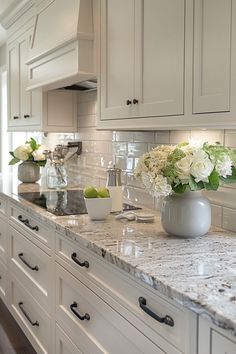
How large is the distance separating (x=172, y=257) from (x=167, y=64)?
77cm

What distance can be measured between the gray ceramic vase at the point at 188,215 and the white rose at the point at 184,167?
0.44ft

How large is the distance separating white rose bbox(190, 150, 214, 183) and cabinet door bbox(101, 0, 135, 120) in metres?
0.58

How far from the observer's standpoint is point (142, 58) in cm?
190

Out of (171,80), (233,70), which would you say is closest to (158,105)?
(171,80)

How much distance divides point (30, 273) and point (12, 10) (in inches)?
94.1

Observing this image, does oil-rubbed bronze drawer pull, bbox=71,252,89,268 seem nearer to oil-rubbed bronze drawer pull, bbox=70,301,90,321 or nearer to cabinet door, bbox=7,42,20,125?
oil-rubbed bronze drawer pull, bbox=70,301,90,321

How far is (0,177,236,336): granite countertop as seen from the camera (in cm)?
105

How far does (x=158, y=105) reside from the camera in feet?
5.84

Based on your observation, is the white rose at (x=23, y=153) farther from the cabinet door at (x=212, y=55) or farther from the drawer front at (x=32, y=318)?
the cabinet door at (x=212, y=55)

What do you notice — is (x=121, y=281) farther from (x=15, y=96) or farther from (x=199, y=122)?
(x=15, y=96)

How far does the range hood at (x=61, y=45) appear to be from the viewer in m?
2.38

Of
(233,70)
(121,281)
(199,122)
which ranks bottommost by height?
(121,281)

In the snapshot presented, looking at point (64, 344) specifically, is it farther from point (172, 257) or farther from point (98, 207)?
point (172, 257)

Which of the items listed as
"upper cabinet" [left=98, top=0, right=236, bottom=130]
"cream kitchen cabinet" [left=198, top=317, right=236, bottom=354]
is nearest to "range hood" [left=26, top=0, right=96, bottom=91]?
"upper cabinet" [left=98, top=0, right=236, bottom=130]
